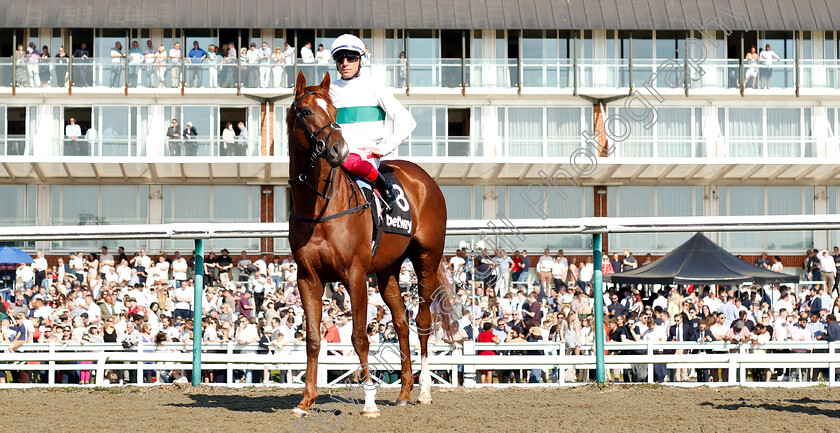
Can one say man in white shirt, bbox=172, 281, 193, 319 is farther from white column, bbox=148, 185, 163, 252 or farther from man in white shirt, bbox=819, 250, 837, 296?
white column, bbox=148, 185, 163, 252

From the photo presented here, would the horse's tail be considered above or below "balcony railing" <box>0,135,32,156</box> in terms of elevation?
below

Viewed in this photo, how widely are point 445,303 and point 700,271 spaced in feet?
31.7

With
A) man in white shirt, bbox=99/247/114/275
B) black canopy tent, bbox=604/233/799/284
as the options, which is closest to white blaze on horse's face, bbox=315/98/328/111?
black canopy tent, bbox=604/233/799/284

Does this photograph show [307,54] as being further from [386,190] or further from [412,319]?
[386,190]

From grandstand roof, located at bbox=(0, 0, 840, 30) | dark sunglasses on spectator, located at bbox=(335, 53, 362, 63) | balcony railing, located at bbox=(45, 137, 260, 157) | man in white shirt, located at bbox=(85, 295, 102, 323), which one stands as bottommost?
man in white shirt, located at bbox=(85, 295, 102, 323)

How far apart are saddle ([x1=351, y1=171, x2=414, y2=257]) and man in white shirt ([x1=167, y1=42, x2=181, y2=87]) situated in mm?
27208

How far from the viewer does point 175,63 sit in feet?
110

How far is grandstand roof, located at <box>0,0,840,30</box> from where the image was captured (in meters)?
33.3

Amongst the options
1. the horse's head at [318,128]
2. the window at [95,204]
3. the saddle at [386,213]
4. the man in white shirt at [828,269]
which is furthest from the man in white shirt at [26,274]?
the man in white shirt at [828,269]

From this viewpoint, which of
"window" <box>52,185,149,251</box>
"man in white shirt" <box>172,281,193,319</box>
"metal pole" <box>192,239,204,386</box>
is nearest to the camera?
"metal pole" <box>192,239,204,386</box>

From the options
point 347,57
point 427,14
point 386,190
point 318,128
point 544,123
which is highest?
point 427,14

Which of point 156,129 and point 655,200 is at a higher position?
point 156,129

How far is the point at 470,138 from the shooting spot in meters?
34.0

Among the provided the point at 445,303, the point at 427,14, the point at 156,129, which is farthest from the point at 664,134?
the point at 445,303
